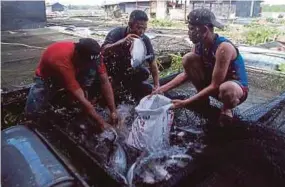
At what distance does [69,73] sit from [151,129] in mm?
Answer: 1030

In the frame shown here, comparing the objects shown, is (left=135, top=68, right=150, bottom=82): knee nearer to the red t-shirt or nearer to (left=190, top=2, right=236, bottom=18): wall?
the red t-shirt

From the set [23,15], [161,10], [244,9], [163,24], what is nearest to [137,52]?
[23,15]

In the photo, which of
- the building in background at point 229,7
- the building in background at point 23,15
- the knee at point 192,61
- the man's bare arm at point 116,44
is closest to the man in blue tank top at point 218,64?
the knee at point 192,61

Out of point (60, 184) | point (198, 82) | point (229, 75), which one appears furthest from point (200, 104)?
point (60, 184)

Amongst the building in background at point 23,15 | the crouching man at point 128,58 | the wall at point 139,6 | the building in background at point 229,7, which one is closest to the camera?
the crouching man at point 128,58

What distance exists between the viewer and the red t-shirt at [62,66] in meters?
2.59

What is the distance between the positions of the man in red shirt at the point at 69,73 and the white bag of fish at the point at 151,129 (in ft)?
1.37

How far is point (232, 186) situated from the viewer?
228 centimetres

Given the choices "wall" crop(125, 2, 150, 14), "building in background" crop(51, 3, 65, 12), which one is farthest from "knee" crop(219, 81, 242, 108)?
"building in background" crop(51, 3, 65, 12)

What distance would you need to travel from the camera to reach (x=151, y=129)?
7.89 ft

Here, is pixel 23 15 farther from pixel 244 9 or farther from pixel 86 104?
pixel 244 9

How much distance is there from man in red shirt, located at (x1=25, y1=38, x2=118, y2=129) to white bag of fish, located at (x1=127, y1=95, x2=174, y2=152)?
16.4 inches

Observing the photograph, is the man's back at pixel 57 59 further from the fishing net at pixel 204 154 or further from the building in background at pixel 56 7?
the building in background at pixel 56 7

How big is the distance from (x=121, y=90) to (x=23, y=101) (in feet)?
4.48
